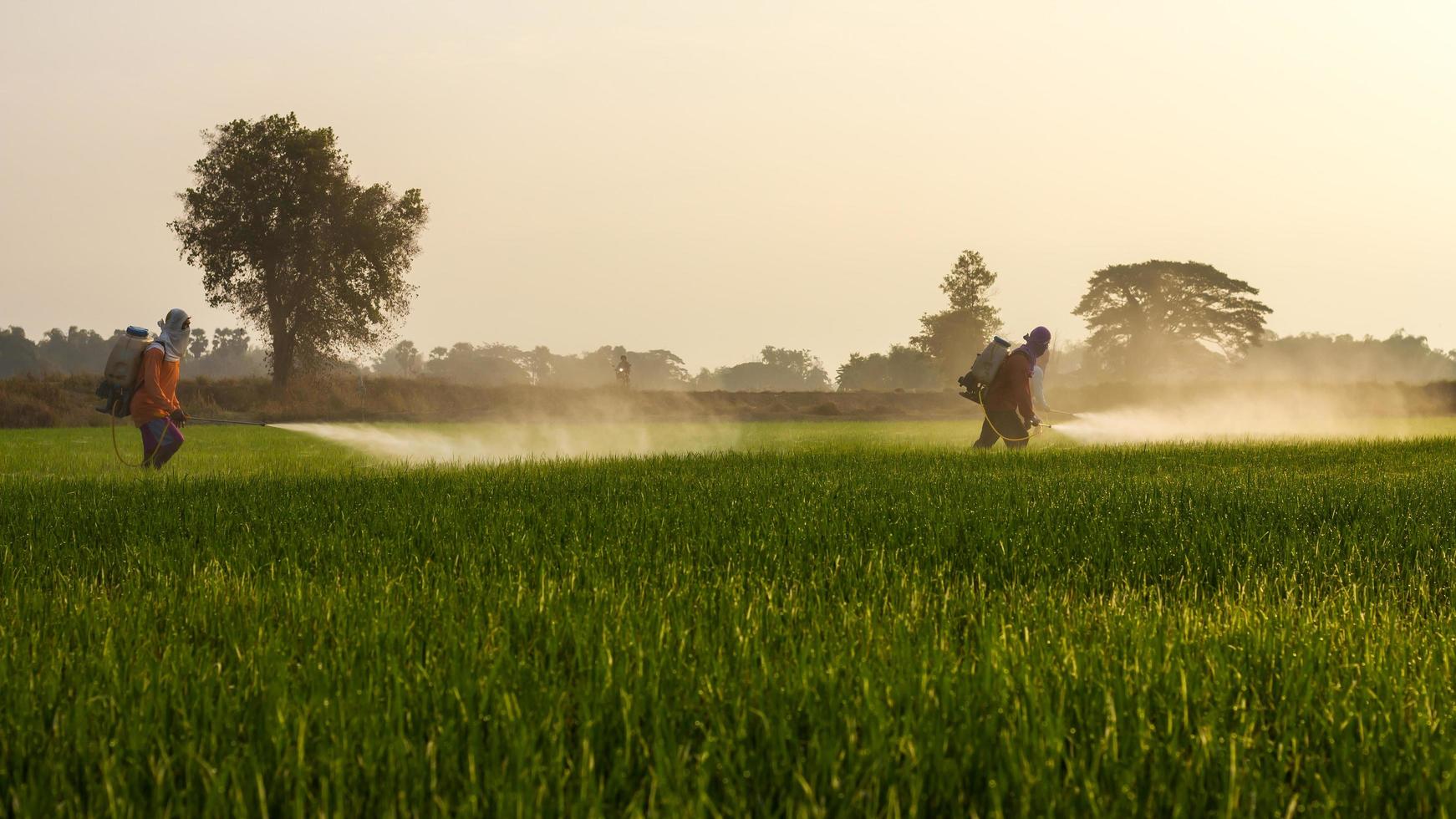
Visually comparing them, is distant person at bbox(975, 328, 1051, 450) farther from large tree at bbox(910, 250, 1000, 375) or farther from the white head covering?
large tree at bbox(910, 250, 1000, 375)

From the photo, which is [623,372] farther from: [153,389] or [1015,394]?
[153,389]

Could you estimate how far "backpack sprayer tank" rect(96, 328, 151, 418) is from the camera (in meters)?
13.3

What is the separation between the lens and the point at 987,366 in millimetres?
16328

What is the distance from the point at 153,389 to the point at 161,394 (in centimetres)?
14

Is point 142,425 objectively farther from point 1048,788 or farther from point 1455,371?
point 1455,371

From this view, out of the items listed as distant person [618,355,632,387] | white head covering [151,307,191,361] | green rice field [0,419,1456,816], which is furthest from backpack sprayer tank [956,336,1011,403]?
distant person [618,355,632,387]

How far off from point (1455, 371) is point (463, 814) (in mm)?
208464

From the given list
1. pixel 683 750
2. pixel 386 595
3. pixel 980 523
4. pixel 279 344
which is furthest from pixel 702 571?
pixel 279 344

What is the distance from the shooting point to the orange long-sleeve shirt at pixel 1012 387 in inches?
636

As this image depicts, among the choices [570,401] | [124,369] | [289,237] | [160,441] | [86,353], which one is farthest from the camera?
[86,353]

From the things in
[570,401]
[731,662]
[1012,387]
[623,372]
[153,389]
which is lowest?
[731,662]

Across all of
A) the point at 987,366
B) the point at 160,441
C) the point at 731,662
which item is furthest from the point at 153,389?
the point at 731,662

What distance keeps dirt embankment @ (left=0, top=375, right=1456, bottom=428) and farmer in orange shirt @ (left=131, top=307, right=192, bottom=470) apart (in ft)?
92.2

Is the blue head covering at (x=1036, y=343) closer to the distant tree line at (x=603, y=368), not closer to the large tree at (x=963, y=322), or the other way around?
the large tree at (x=963, y=322)
